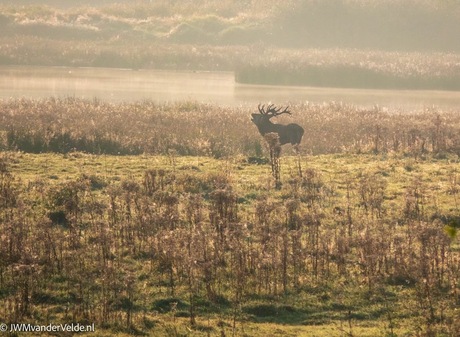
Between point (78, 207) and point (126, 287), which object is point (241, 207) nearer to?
point (78, 207)

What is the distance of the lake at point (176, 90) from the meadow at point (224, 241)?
20911mm

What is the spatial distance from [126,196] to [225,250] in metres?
2.76

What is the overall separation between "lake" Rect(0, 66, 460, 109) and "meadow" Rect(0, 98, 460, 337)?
2091 cm

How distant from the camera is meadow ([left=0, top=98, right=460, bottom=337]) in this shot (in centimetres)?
1417

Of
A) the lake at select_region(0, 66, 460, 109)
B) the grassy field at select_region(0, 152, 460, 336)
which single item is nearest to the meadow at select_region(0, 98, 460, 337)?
the grassy field at select_region(0, 152, 460, 336)

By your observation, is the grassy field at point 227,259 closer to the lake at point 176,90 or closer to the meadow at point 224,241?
the meadow at point 224,241

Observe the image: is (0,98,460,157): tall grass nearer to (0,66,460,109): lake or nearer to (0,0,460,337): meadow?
(0,0,460,337): meadow

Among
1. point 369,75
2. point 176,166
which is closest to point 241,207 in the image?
point 176,166

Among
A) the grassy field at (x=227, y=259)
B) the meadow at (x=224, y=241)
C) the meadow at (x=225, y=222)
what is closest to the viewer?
the grassy field at (x=227, y=259)

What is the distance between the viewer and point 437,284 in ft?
50.7

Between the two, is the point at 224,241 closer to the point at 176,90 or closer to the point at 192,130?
the point at 192,130

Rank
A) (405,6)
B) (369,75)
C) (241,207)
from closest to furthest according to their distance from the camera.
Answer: (241,207) → (369,75) → (405,6)

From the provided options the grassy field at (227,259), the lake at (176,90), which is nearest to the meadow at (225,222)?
the grassy field at (227,259)

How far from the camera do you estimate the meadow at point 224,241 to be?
14172 mm
